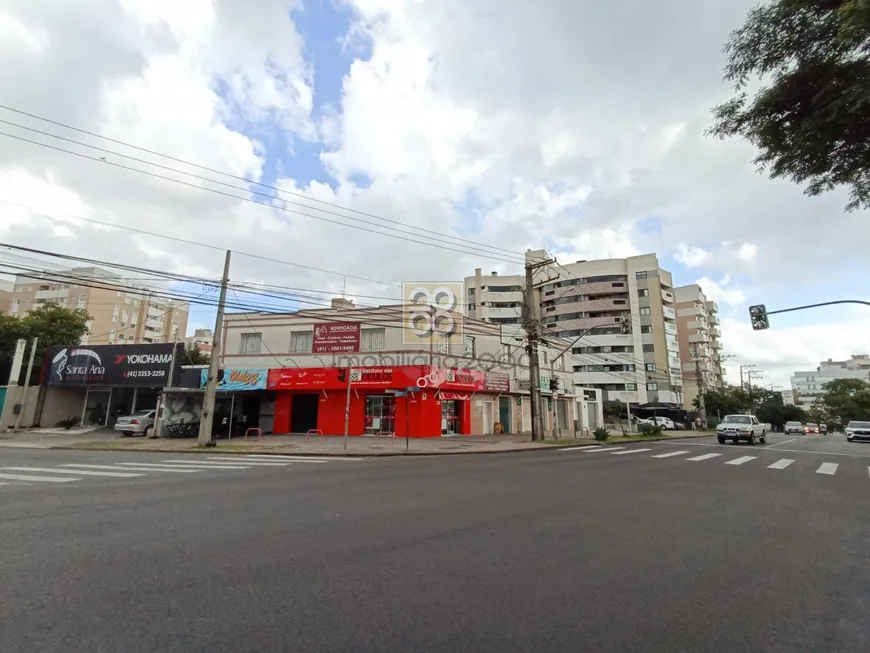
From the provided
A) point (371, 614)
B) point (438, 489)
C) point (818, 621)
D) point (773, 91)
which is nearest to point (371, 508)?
point (438, 489)

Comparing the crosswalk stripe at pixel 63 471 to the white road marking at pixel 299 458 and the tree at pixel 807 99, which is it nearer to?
the white road marking at pixel 299 458

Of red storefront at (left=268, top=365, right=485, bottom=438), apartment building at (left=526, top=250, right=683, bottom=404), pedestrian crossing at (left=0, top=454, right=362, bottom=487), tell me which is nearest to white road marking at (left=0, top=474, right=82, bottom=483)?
pedestrian crossing at (left=0, top=454, right=362, bottom=487)

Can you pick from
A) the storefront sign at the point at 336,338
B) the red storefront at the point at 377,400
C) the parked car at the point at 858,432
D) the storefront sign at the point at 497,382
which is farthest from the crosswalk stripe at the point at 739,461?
the parked car at the point at 858,432

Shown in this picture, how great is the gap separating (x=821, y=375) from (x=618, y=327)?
134 meters

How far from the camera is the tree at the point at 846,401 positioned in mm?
70000

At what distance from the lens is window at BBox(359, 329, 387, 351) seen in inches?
1087

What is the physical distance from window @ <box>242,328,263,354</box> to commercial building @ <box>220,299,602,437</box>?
0.21ft

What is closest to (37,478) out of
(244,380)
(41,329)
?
(244,380)

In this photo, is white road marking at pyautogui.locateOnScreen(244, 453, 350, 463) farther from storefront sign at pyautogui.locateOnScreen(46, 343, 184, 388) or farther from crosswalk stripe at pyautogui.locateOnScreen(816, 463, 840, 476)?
storefront sign at pyautogui.locateOnScreen(46, 343, 184, 388)

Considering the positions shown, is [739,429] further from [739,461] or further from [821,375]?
[821,375]

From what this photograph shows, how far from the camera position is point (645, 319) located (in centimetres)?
6588

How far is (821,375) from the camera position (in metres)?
152

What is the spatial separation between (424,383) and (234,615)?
22179 millimetres

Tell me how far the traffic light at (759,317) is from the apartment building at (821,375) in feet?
483
